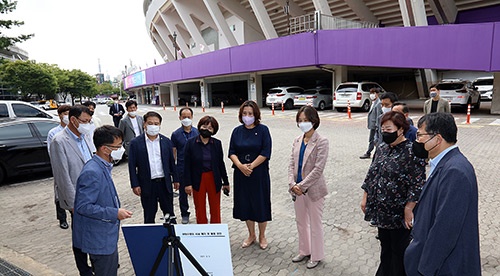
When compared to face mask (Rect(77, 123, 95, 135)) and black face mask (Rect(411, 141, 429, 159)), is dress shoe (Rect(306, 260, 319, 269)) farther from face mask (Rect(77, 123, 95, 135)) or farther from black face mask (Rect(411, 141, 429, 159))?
face mask (Rect(77, 123, 95, 135))

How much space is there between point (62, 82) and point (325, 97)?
1824 inches

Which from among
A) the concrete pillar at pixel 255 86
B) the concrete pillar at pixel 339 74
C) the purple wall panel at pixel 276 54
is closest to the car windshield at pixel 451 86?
the concrete pillar at pixel 339 74

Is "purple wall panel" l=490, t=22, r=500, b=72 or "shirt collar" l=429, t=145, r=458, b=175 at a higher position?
"purple wall panel" l=490, t=22, r=500, b=72

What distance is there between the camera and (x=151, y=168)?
3744 millimetres

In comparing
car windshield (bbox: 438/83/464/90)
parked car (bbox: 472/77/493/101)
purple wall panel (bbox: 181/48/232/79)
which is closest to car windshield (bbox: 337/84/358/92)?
car windshield (bbox: 438/83/464/90)

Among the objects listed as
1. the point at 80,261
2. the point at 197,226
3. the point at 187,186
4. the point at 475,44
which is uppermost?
the point at 475,44

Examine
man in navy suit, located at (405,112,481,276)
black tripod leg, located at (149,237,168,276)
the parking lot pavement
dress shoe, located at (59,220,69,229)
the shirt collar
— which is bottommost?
the parking lot pavement

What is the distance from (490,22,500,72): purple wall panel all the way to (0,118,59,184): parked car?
53.6 feet

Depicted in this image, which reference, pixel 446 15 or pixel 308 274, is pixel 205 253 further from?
pixel 446 15

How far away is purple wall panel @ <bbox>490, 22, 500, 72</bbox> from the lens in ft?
42.2

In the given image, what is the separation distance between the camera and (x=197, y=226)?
2.03m

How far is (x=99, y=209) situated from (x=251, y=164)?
5.46 ft

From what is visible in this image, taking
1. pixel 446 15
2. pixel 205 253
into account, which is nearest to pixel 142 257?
pixel 205 253

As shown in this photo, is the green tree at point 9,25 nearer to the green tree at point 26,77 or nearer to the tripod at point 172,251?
the tripod at point 172,251
